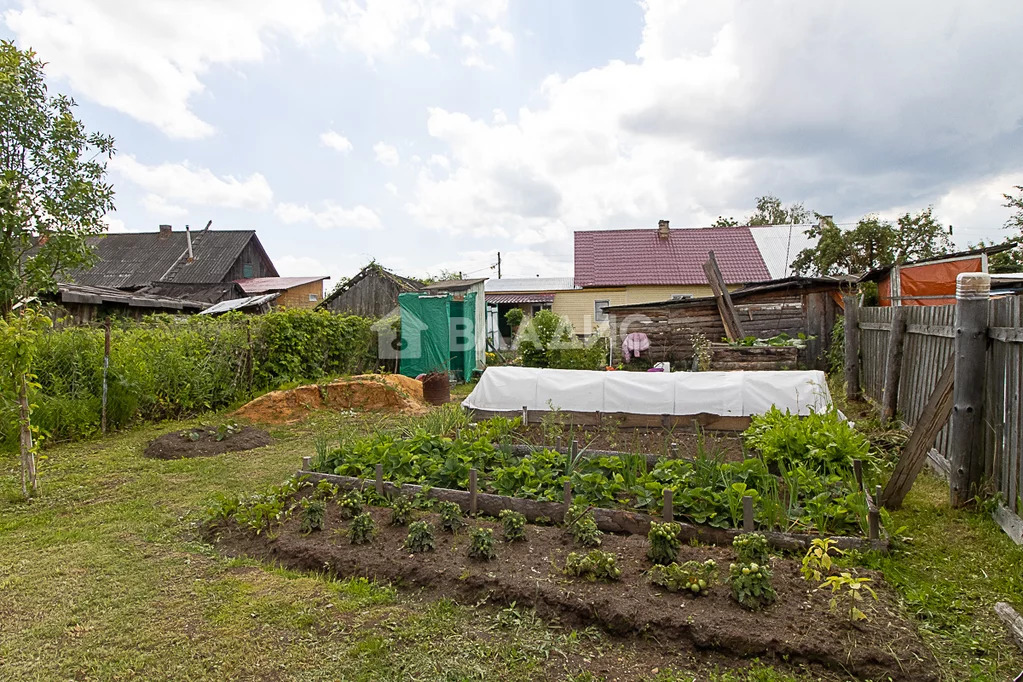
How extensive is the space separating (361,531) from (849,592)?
266cm

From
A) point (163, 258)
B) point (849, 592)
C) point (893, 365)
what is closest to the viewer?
point (849, 592)

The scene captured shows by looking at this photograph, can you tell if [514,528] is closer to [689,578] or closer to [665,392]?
[689,578]

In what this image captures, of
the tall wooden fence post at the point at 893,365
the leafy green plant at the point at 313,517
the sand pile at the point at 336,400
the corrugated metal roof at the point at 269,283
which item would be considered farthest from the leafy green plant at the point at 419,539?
the corrugated metal roof at the point at 269,283

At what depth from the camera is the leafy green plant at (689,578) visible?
9.93 ft

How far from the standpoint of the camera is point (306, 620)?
9.96ft

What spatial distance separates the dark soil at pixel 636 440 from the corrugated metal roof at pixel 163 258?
1009 inches

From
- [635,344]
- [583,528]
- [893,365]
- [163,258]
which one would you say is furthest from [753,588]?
[163,258]

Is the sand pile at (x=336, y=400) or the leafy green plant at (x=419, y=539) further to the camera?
the sand pile at (x=336, y=400)

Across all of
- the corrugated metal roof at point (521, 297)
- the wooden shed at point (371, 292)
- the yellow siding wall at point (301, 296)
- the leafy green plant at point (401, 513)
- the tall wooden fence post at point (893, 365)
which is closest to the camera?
the leafy green plant at point (401, 513)

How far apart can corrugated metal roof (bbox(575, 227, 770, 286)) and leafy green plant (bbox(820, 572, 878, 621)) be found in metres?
19.0

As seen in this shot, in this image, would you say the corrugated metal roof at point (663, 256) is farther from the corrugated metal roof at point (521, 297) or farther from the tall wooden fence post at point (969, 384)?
the tall wooden fence post at point (969, 384)

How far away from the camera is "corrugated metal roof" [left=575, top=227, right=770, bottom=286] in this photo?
858 inches

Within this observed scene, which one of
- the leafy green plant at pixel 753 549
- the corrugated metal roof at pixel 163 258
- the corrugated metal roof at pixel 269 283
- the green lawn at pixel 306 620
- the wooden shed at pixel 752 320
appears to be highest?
the corrugated metal roof at pixel 163 258

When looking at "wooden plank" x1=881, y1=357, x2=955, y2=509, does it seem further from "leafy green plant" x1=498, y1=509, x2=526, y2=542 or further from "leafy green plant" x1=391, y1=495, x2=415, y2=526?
"leafy green plant" x1=391, y1=495, x2=415, y2=526
